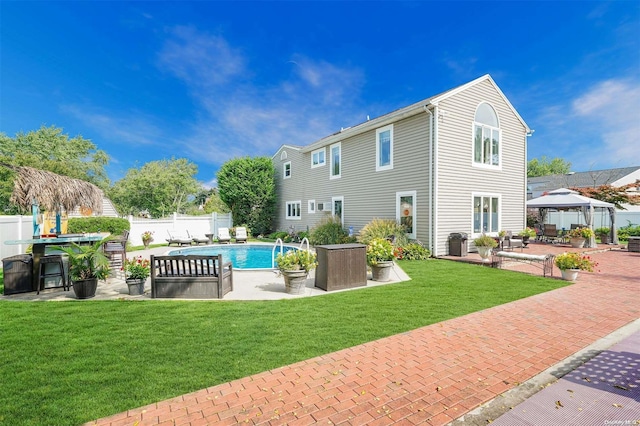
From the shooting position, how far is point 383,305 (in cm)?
558

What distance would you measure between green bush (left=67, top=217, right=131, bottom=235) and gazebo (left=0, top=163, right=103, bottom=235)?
408 inches

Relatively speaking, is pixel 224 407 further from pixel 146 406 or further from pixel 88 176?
pixel 88 176

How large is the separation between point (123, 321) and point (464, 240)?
11.4 meters

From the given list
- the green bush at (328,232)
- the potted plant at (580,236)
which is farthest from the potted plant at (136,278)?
the potted plant at (580,236)

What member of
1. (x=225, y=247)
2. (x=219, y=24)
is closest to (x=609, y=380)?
(x=225, y=247)

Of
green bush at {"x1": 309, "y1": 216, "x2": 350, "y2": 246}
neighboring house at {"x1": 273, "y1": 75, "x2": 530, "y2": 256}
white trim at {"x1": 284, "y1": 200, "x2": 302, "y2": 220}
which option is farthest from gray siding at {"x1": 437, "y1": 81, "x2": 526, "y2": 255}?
white trim at {"x1": 284, "y1": 200, "x2": 302, "y2": 220}

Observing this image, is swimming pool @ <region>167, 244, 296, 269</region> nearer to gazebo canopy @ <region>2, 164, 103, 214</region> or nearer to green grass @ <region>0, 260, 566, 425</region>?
gazebo canopy @ <region>2, 164, 103, 214</region>

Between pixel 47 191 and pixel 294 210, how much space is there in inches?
612

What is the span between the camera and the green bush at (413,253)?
37.2 ft

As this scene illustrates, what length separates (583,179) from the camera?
105 ft

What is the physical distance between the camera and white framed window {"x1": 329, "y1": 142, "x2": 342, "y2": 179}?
54.8 feet

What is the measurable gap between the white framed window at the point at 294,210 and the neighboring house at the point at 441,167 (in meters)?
4.70

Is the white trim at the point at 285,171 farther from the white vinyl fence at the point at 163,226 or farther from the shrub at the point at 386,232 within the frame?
the shrub at the point at 386,232

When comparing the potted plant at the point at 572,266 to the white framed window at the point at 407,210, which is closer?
the potted plant at the point at 572,266
